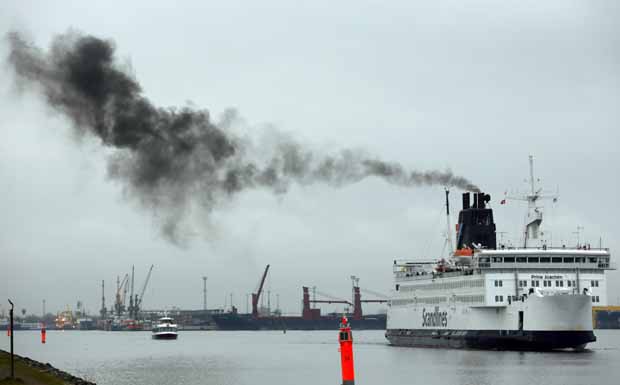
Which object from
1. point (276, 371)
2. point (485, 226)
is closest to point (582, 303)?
point (485, 226)

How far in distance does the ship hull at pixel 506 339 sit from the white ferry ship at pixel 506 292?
8cm

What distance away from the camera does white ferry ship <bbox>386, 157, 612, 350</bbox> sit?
250 ft

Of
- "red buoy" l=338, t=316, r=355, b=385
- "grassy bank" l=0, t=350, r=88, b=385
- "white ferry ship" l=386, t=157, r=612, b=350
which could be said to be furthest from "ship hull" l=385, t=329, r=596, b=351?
"red buoy" l=338, t=316, r=355, b=385

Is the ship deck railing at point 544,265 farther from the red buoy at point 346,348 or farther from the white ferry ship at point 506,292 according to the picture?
→ the red buoy at point 346,348

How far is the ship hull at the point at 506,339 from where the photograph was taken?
7625 centimetres

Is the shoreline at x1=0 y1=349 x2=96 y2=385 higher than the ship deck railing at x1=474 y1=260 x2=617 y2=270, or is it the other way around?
the ship deck railing at x1=474 y1=260 x2=617 y2=270

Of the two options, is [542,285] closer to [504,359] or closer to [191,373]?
[504,359]

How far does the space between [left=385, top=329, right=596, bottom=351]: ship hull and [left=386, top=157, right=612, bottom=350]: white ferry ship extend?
0.08 m

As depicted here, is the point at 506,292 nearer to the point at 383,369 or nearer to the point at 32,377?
the point at 383,369

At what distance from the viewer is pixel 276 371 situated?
71125 mm

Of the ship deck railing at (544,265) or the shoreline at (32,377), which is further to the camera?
the ship deck railing at (544,265)

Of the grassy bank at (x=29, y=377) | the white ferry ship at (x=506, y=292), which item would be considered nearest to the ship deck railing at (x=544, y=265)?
the white ferry ship at (x=506, y=292)

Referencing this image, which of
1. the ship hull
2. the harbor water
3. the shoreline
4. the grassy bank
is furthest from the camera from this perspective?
the ship hull

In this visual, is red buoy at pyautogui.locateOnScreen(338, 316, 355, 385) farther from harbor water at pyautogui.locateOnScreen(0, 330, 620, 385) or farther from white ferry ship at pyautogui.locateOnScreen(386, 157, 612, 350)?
white ferry ship at pyautogui.locateOnScreen(386, 157, 612, 350)
